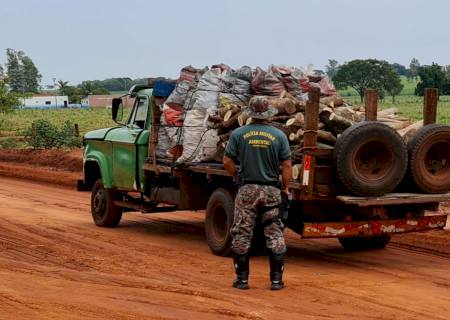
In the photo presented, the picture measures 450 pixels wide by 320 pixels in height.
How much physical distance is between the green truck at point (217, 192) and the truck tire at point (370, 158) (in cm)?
6

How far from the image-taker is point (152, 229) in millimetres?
14492

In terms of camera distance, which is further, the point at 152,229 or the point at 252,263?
the point at 152,229

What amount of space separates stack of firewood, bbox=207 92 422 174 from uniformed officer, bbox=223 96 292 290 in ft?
3.56

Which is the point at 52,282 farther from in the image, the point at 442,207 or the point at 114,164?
the point at 442,207

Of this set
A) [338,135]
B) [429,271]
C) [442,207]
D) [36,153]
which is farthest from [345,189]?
[36,153]

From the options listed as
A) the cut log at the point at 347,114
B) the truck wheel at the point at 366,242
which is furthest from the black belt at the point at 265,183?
the truck wheel at the point at 366,242

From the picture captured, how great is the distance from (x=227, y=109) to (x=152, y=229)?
3.82 m

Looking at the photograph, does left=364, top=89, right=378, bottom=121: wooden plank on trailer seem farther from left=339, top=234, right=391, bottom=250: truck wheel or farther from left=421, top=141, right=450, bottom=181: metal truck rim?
left=339, top=234, right=391, bottom=250: truck wheel

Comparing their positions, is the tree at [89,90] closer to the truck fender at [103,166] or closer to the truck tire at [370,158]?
the truck fender at [103,166]

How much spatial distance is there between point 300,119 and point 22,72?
601 ft

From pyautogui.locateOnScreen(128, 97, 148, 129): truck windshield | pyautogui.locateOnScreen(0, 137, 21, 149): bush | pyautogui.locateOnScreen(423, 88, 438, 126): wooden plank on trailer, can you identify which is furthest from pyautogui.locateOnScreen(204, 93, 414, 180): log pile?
pyautogui.locateOnScreen(0, 137, 21, 149): bush

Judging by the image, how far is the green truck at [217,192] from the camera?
9977 mm

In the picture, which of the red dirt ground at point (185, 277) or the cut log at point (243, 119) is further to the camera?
the cut log at point (243, 119)

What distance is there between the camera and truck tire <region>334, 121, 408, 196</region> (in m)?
9.81
